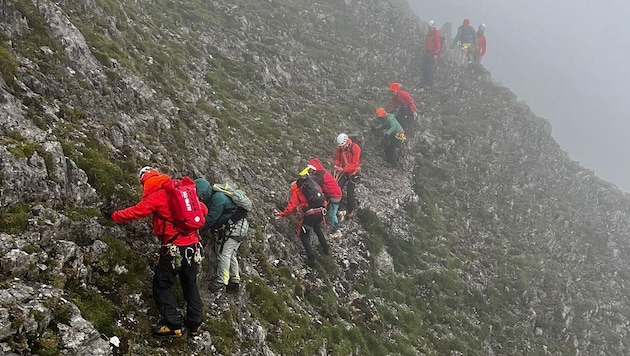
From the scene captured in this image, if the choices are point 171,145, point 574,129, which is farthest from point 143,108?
point 574,129

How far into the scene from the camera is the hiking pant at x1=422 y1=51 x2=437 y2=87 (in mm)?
41719

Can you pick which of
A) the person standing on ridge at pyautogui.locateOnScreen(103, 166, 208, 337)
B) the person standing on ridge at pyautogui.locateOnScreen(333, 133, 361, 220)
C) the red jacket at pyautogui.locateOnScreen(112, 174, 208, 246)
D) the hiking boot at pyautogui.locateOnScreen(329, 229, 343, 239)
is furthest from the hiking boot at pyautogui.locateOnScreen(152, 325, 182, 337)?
the person standing on ridge at pyautogui.locateOnScreen(333, 133, 361, 220)

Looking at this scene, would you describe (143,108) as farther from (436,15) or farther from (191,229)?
(436,15)

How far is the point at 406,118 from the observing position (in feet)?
112

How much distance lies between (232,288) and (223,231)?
74.2 inches

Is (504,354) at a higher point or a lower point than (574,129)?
lower

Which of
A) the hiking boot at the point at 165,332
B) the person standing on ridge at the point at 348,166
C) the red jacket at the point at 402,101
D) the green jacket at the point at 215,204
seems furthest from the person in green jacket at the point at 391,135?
the hiking boot at the point at 165,332

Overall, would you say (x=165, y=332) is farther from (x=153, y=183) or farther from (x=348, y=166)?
(x=348, y=166)

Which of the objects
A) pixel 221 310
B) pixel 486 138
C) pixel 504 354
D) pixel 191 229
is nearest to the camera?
pixel 191 229

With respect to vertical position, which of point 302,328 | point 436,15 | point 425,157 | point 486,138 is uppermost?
point 436,15

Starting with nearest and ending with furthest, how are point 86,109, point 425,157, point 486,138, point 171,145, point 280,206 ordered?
point 86,109 < point 171,145 < point 280,206 < point 425,157 < point 486,138

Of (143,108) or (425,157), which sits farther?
(425,157)

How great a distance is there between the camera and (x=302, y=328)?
1567 cm

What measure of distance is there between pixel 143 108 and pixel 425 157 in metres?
23.2
